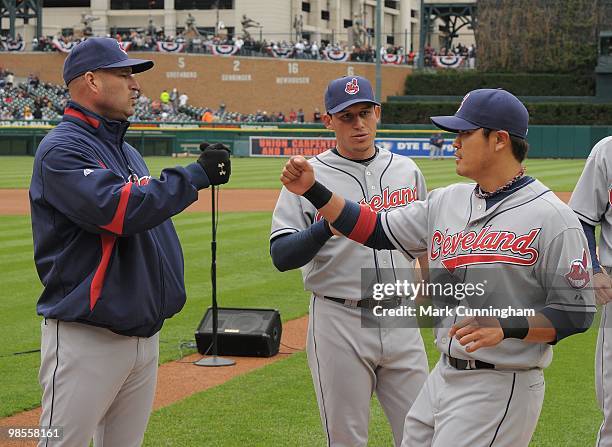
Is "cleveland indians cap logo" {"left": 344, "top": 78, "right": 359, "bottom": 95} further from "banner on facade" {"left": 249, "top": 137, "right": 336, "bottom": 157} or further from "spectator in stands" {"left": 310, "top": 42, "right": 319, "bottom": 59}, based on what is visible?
"spectator in stands" {"left": 310, "top": 42, "right": 319, "bottom": 59}

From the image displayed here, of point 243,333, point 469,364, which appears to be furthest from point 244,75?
point 469,364

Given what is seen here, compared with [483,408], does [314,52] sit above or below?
above

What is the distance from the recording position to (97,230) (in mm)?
3912

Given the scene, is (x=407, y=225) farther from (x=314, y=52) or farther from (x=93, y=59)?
(x=314, y=52)

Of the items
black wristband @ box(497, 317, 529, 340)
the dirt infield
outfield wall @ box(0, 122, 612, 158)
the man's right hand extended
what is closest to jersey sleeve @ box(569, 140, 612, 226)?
black wristband @ box(497, 317, 529, 340)

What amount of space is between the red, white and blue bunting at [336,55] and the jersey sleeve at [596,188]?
52.2 metres

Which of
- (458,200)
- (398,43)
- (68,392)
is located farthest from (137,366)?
(398,43)

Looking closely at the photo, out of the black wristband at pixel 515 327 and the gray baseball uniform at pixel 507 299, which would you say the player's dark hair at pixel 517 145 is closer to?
the gray baseball uniform at pixel 507 299

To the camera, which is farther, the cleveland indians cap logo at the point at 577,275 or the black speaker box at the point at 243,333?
the black speaker box at the point at 243,333

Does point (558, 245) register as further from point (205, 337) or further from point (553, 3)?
point (553, 3)

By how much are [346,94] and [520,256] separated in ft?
4.82

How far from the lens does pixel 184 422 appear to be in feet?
21.7

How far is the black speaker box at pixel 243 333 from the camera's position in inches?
335

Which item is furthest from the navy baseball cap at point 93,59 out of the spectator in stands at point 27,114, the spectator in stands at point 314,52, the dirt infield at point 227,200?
the spectator in stands at point 314,52
